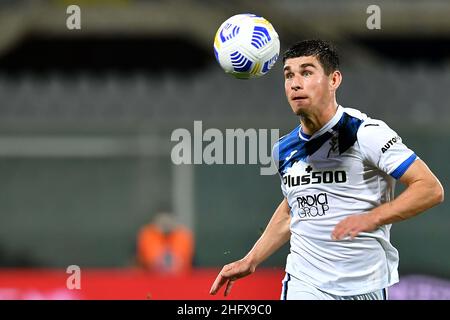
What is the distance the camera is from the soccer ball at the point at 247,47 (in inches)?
240

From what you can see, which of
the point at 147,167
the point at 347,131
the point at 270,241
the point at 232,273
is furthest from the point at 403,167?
the point at 147,167

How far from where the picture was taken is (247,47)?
6086 mm

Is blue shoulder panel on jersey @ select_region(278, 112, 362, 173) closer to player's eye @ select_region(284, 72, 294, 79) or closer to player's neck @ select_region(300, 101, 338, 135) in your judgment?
player's neck @ select_region(300, 101, 338, 135)

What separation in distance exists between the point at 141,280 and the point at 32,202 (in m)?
5.22

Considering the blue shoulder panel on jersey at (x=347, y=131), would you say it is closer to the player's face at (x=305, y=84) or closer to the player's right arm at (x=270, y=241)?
the player's face at (x=305, y=84)

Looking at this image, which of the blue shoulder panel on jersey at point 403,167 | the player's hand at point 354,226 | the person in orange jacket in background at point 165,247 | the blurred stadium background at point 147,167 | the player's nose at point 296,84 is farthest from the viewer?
the blurred stadium background at point 147,167

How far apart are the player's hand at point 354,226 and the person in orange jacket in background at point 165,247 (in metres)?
8.15

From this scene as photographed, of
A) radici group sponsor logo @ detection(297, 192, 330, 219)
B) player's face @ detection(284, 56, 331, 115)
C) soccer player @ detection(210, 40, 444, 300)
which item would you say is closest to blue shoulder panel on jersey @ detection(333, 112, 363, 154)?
soccer player @ detection(210, 40, 444, 300)

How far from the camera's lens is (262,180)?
47.5 feet

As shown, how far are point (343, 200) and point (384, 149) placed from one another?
1.36ft

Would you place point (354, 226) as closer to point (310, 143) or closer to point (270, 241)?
point (310, 143)

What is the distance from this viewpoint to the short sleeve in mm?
5273

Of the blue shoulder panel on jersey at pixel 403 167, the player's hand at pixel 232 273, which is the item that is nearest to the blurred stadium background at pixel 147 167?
the player's hand at pixel 232 273
